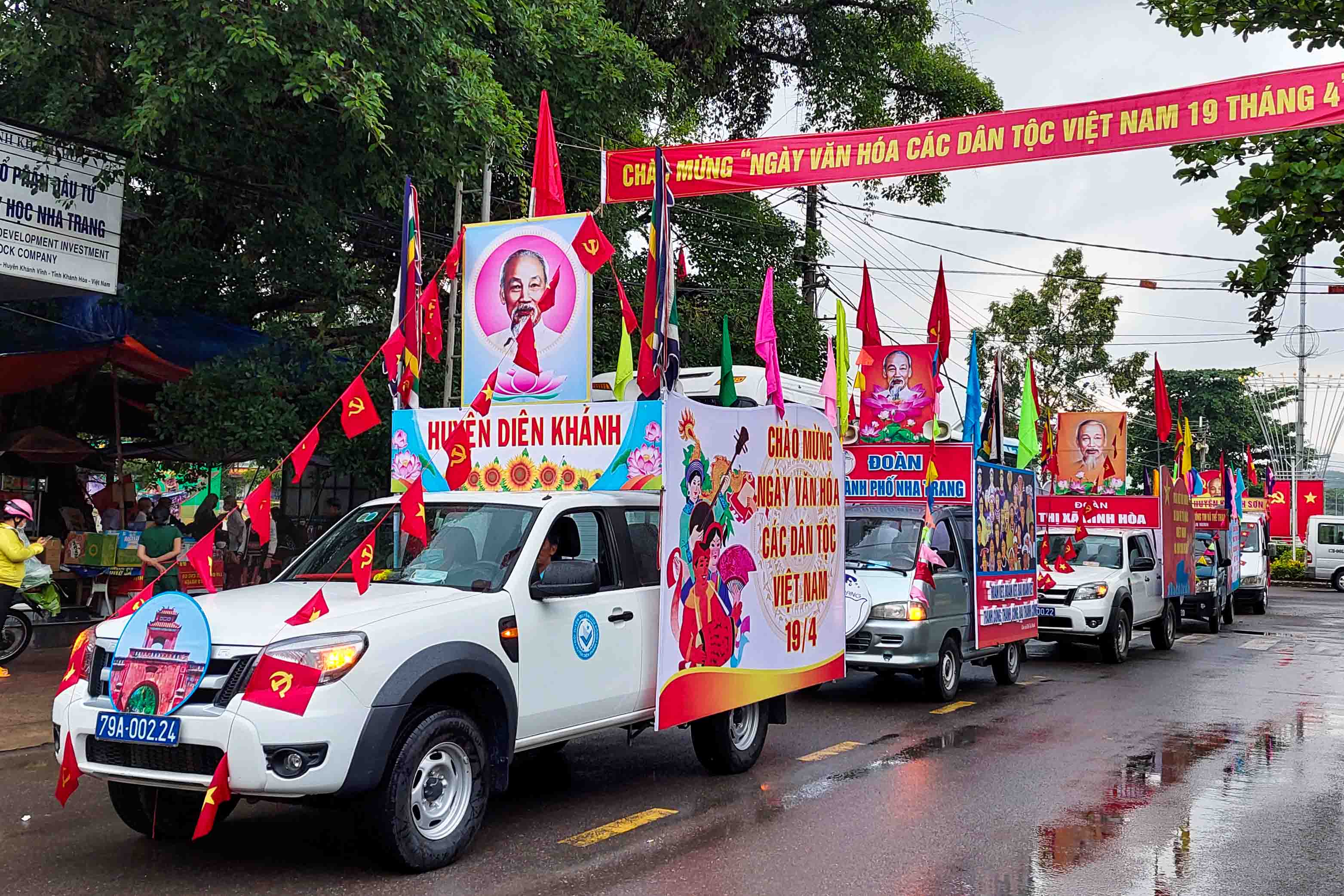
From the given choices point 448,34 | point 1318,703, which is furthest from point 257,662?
point 1318,703

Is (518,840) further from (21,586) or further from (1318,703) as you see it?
(1318,703)

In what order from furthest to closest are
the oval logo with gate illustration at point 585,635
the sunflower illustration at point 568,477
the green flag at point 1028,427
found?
the green flag at point 1028,427 < the sunflower illustration at point 568,477 < the oval logo with gate illustration at point 585,635

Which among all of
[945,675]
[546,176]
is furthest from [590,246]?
[945,675]

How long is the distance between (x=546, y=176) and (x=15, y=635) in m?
7.66

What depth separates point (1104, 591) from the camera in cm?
1656

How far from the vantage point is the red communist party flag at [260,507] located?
248 inches

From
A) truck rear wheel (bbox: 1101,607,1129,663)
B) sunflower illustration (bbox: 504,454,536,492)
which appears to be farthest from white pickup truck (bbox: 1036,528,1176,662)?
sunflower illustration (bbox: 504,454,536,492)

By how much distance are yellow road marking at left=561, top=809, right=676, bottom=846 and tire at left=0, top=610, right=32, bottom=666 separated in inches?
328

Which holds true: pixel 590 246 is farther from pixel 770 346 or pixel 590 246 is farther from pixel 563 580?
pixel 563 580

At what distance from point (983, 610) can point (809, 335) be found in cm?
1104

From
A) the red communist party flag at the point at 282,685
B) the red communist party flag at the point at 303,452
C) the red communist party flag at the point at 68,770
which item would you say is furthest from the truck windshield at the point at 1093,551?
the red communist party flag at the point at 68,770

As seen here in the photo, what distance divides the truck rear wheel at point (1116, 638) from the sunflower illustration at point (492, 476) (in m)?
11.4

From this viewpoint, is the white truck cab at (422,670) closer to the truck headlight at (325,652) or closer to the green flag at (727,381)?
the truck headlight at (325,652)

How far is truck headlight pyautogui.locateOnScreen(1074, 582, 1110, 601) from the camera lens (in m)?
16.6
